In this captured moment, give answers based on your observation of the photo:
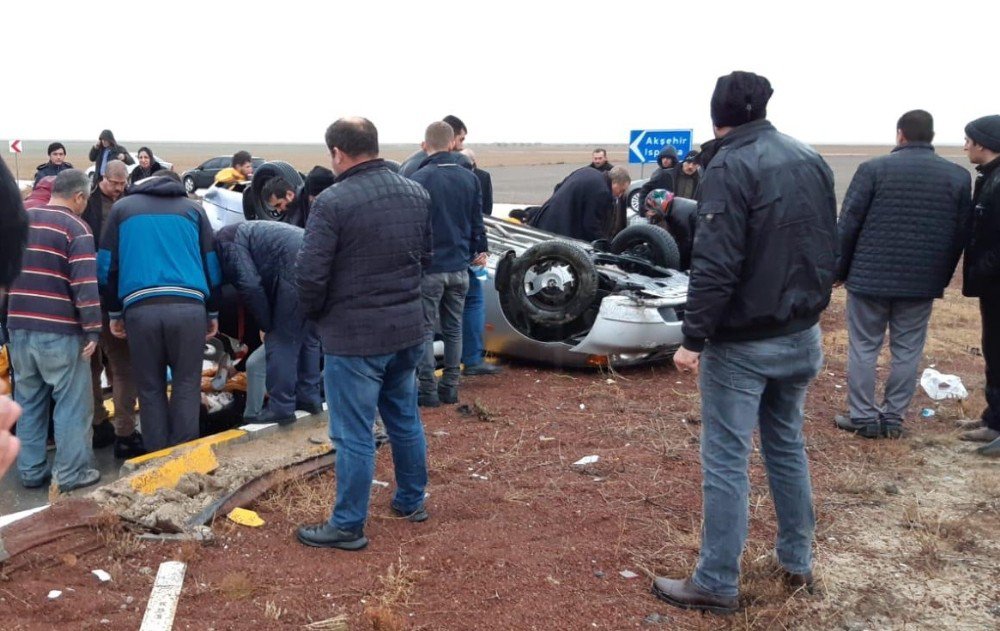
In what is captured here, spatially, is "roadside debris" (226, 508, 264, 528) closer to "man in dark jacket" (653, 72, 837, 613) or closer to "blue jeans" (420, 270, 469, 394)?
"man in dark jacket" (653, 72, 837, 613)

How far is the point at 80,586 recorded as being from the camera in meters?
3.55

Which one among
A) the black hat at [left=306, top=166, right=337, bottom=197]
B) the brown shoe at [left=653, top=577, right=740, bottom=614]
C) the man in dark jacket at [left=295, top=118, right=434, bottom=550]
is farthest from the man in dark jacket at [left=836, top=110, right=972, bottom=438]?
the black hat at [left=306, top=166, right=337, bottom=197]

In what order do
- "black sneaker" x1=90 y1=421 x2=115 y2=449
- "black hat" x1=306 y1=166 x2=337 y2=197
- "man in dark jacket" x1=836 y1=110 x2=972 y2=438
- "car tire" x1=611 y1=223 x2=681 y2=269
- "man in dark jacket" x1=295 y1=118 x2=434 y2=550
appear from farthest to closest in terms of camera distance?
1. "car tire" x1=611 y1=223 x2=681 y2=269
2. "black hat" x1=306 y1=166 x2=337 y2=197
3. "black sneaker" x1=90 y1=421 x2=115 y2=449
4. "man in dark jacket" x1=836 y1=110 x2=972 y2=438
5. "man in dark jacket" x1=295 y1=118 x2=434 y2=550

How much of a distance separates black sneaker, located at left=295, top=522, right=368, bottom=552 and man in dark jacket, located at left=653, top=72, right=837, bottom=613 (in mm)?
1408

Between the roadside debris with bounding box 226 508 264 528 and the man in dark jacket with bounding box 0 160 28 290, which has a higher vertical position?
the man in dark jacket with bounding box 0 160 28 290

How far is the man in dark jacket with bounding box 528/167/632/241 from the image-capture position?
9312 millimetres

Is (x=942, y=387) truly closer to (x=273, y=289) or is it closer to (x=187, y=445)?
(x=273, y=289)

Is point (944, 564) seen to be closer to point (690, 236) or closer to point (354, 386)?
point (354, 386)

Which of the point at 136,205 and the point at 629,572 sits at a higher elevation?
the point at 136,205

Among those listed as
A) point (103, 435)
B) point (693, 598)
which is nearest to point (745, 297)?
point (693, 598)

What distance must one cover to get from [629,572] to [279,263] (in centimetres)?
314

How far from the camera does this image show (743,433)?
131 inches

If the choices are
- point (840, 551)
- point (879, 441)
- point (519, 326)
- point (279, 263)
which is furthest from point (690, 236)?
point (840, 551)

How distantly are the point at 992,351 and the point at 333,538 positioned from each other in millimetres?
4349
